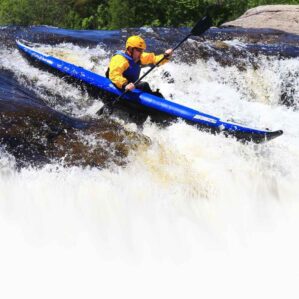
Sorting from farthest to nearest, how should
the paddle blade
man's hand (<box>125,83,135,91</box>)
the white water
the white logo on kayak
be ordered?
the paddle blade, man's hand (<box>125,83,135,91</box>), the white logo on kayak, the white water

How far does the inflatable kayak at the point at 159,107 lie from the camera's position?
5328 mm

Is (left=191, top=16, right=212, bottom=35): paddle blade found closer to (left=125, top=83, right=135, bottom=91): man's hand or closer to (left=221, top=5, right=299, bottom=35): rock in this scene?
(left=125, top=83, right=135, bottom=91): man's hand

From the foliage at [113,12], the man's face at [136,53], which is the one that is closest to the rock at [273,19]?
the foliage at [113,12]

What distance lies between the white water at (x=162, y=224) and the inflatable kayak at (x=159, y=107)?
122 millimetres

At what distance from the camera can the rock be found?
39.6ft

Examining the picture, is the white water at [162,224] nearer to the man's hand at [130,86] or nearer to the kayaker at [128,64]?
the man's hand at [130,86]

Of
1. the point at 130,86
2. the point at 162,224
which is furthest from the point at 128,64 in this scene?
the point at 162,224

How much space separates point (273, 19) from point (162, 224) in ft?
31.3

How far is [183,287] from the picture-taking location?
393 centimetres

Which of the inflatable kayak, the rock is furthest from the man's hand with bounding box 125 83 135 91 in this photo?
the rock

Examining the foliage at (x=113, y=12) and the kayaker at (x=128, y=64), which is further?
the foliage at (x=113, y=12)

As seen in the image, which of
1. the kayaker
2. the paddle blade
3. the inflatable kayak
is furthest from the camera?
the paddle blade

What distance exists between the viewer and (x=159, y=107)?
5754 millimetres

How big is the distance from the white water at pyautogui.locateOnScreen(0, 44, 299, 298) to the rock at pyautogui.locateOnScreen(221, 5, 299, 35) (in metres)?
7.12
